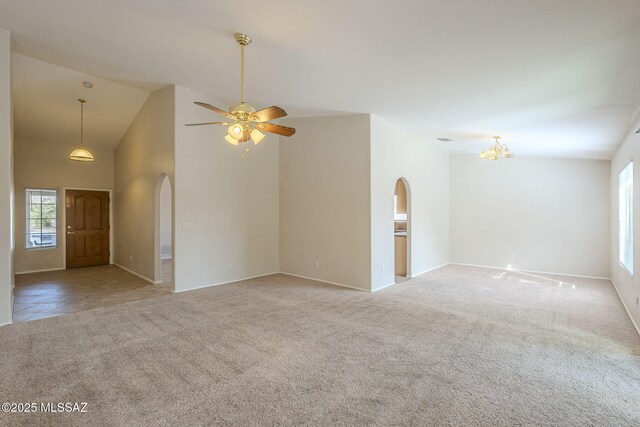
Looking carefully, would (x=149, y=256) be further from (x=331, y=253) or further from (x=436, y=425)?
(x=436, y=425)

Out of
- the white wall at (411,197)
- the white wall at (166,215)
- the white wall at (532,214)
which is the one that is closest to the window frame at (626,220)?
the white wall at (532,214)

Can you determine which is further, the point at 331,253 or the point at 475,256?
the point at 475,256

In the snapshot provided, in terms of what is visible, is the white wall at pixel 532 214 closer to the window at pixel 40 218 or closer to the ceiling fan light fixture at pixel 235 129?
the ceiling fan light fixture at pixel 235 129

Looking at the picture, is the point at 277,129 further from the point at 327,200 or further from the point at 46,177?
the point at 46,177

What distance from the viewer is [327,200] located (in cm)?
620

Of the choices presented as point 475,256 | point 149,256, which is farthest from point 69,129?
point 475,256

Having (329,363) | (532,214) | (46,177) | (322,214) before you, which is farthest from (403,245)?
(46,177)

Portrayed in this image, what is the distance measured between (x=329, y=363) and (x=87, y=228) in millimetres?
8076

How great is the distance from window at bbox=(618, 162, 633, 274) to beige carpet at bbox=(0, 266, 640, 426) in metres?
0.91

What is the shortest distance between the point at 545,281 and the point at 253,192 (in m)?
6.41

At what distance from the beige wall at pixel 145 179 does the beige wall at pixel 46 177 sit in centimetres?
94

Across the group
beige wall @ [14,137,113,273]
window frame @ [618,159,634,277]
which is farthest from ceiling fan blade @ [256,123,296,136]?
beige wall @ [14,137,113,273]

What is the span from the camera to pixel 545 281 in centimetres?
657

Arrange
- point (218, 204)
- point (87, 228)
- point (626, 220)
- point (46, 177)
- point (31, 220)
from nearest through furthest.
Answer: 1. point (626, 220)
2. point (218, 204)
3. point (31, 220)
4. point (46, 177)
5. point (87, 228)
